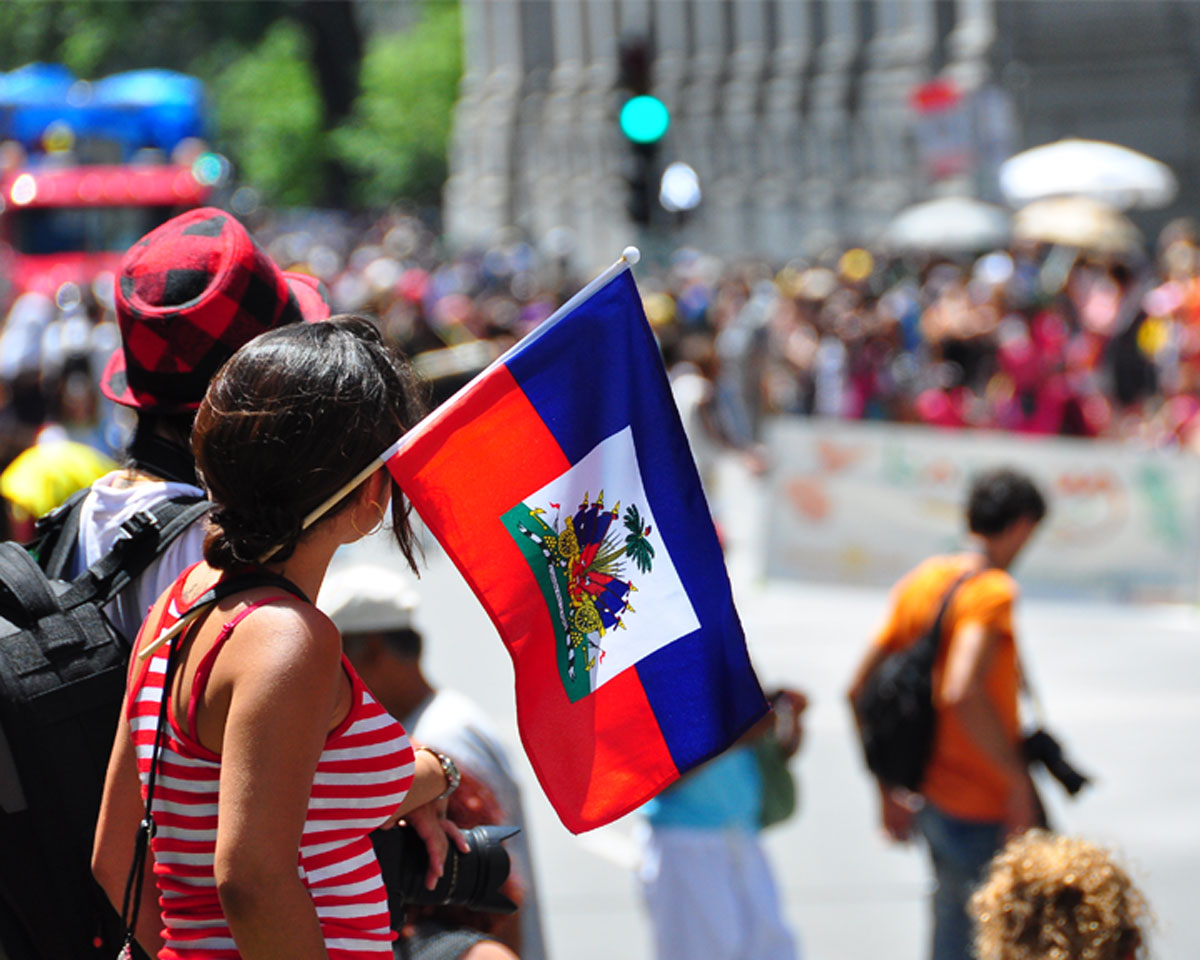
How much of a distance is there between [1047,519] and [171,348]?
30.2ft

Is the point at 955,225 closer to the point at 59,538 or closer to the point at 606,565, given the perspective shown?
the point at 59,538

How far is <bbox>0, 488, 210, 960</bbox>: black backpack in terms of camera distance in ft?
7.95

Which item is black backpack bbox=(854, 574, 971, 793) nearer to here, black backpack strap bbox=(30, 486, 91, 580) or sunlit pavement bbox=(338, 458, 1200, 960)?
sunlit pavement bbox=(338, 458, 1200, 960)

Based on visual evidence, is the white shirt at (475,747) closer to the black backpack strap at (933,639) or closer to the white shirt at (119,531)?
the white shirt at (119,531)

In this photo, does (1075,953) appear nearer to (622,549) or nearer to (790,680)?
(622,549)

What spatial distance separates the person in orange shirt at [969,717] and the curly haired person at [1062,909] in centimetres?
197

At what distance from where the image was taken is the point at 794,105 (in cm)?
4319

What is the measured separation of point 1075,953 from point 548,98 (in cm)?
5435

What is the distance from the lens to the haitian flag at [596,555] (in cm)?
239

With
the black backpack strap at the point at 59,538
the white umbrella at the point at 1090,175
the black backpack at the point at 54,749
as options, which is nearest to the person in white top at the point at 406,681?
the black backpack strap at the point at 59,538

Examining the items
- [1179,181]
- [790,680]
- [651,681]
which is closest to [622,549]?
[651,681]

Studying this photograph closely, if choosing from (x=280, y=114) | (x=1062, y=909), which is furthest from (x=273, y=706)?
(x=280, y=114)

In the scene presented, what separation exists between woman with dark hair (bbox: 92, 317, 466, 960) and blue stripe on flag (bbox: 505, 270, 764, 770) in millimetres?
334

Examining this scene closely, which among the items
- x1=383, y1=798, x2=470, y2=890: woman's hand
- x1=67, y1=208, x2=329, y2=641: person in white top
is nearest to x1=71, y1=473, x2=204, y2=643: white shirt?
x1=67, y1=208, x2=329, y2=641: person in white top
